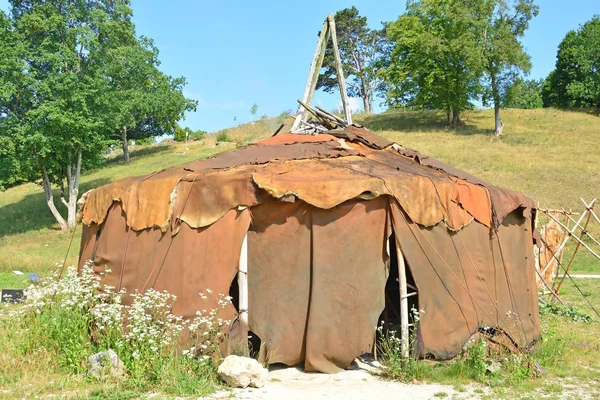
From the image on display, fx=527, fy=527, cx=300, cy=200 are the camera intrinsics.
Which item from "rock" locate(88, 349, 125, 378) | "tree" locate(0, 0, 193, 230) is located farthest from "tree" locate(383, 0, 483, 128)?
"rock" locate(88, 349, 125, 378)

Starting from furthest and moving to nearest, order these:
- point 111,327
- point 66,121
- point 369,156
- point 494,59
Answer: point 494,59 < point 66,121 < point 369,156 < point 111,327

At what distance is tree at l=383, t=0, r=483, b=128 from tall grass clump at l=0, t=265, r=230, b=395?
32.2m

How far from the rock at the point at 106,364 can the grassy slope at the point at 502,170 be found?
4.38 m

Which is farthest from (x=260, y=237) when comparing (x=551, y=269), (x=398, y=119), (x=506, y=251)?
(x=398, y=119)

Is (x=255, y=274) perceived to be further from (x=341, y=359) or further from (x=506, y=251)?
(x=506, y=251)

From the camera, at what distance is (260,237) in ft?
20.8

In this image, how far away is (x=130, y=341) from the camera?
5891mm

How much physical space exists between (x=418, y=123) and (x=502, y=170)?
49.4ft

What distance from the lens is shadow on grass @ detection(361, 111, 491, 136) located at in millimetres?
37969

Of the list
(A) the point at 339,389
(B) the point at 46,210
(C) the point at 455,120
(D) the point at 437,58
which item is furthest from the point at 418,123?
(A) the point at 339,389

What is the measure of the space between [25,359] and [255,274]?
2.66 meters

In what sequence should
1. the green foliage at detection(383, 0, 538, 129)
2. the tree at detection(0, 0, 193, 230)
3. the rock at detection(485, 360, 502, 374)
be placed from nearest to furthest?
the rock at detection(485, 360, 502, 374)
the tree at detection(0, 0, 193, 230)
the green foliage at detection(383, 0, 538, 129)

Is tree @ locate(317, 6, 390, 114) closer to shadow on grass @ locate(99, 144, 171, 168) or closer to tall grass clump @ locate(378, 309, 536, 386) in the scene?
shadow on grass @ locate(99, 144, 171, 168)

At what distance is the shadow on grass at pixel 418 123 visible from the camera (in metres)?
38.0
